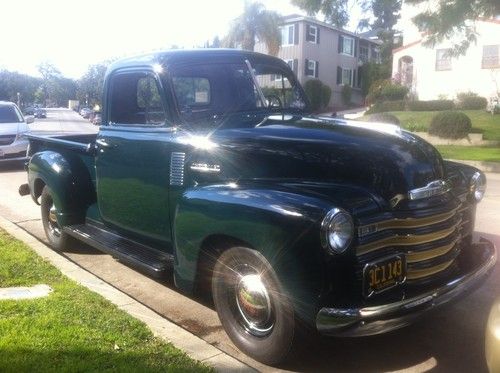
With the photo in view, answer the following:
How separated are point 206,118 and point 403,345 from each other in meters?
2.31

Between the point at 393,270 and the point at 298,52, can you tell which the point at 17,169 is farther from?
the point at 298,52

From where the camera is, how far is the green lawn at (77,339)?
3.32 meters

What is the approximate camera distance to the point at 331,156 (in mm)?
3621

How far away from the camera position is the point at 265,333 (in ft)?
11.7

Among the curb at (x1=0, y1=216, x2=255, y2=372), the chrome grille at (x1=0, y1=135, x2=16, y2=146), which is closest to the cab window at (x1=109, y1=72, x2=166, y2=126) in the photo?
the curb at (x1=0, y1=216, x2=255, y2=372)

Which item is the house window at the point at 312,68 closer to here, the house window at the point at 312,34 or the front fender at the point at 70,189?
the house window at the point at 312,34

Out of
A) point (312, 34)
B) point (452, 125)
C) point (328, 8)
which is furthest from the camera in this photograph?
point (312, 34)

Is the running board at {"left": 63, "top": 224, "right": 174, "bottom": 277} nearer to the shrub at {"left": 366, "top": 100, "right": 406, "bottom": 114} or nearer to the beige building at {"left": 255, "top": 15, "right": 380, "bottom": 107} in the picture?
the shrub at {"left": 366, "top": 100, "right": 406, "bottom": 114}

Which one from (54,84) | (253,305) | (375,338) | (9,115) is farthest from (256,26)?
(54,84)

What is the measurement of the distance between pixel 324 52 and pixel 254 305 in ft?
138

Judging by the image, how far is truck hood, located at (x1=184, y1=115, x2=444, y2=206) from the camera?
3.51 metres

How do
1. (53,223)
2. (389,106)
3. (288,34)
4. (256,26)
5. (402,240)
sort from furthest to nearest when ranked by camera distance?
1. (288,34)
2. (256,26)
3. (389,106)
4. (53,223)
5. (402,240)

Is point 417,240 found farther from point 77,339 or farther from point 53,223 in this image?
point 53,223

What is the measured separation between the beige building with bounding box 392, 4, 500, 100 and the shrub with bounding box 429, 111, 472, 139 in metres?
8.30
